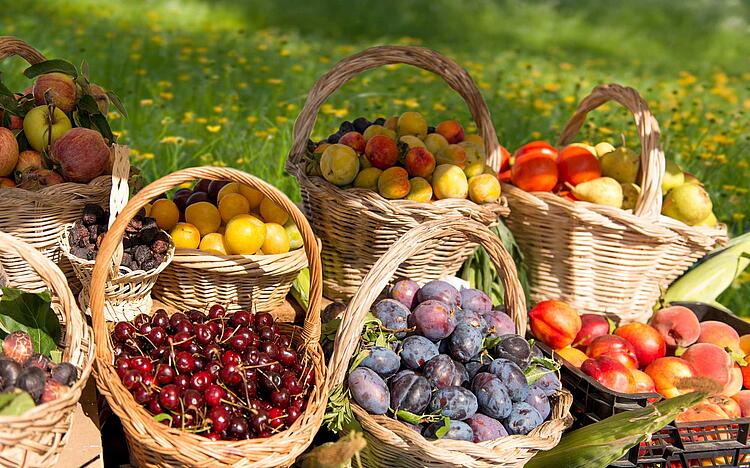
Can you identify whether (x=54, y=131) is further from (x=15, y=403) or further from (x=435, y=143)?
(x=435, y=143)

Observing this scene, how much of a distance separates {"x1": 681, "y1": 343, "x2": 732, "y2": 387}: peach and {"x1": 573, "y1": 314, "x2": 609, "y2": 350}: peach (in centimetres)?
26

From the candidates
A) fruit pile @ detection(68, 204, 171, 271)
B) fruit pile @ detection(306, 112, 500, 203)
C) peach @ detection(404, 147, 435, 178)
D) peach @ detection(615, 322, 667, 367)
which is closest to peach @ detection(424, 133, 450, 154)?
fruit pile @ detection(306, 112, 500, 203)

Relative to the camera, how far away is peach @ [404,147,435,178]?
2428 millimetres

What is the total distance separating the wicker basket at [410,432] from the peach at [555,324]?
0.44 m

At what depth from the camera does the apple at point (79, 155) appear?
2.09 metres

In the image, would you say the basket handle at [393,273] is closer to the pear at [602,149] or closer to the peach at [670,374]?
the peach at [670,374]

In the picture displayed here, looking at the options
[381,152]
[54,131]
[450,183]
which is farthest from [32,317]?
[450,183]

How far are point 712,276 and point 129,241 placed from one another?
6.89ft

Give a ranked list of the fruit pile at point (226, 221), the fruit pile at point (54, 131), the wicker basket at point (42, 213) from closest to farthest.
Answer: the wicker basket at point (42, 213), the fruit pile at point (54, 131), the fruit pile at point (226, 221)

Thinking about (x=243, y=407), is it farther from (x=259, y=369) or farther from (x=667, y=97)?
(x=667, y=97)

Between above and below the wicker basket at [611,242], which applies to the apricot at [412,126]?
above

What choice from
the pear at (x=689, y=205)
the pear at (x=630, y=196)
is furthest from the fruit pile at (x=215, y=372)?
the pear at (x=689, y=205)

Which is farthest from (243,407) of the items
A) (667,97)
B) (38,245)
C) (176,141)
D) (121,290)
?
(667,97)

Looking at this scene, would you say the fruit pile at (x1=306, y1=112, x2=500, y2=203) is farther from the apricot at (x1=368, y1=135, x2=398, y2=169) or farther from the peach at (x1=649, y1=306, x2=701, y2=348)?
the peach at (x1=649, y1=306, x2=701, y2=348)
